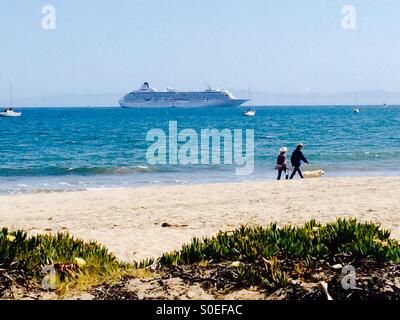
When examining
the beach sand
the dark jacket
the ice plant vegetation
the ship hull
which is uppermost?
the ship hull

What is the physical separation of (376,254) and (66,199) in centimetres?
1457

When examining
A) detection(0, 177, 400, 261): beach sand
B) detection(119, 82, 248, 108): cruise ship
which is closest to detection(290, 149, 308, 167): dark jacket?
detection(0, 177, 400, 261): beach sand

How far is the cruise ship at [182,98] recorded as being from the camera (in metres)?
195

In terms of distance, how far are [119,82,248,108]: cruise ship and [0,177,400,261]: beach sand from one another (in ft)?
571

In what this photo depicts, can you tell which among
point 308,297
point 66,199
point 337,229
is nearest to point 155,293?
point 308,297

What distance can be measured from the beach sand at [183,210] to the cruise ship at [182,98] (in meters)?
174

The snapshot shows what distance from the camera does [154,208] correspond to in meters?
16.0

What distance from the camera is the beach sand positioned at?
11922 mm

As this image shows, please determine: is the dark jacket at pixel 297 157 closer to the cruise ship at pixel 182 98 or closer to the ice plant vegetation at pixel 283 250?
the ice plant vegetation at pixel 283 250

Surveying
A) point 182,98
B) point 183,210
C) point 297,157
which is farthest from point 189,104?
point 183,210

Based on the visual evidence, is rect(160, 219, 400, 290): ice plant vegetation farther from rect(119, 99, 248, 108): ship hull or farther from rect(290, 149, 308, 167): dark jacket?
rect(119, 99, 248, 108): ship hull

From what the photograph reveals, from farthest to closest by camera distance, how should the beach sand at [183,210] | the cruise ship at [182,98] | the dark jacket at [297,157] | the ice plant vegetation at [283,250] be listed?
the cruise ship at [182,98] < the dark jacket at [297,157] < the beach sand at [183,210] < the ice plant vegetation at [283,250]

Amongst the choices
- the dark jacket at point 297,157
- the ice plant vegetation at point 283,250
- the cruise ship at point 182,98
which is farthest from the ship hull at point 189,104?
the ice plant vegetation at point 283,250

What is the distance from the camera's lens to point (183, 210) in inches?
607
